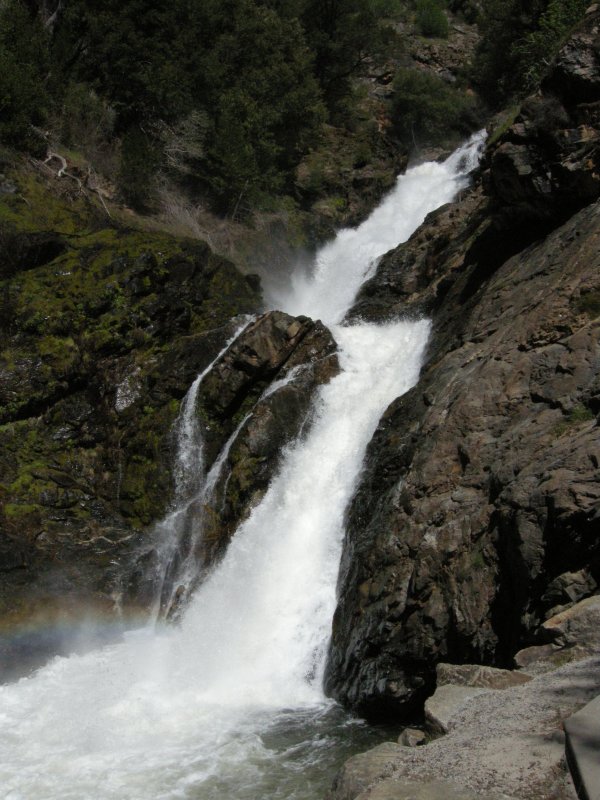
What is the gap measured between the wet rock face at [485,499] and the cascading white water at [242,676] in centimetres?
101

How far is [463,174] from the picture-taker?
87.6 feet

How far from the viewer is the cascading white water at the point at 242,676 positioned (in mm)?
8609

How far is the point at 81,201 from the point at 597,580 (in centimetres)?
2019

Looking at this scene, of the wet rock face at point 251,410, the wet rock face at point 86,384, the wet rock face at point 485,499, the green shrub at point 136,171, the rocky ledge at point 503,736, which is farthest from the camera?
the green shrub at point 136,171

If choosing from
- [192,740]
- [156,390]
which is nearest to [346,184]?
[156,390]

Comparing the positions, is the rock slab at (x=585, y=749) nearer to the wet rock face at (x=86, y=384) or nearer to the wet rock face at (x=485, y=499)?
the wet rock face at (x=485, y=499)

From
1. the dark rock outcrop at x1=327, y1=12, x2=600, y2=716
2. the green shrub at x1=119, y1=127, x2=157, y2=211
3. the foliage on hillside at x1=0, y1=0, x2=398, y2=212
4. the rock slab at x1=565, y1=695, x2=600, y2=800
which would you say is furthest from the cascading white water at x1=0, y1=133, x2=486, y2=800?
the foliage on hillside at x1=0, y1=0, x2=398, y2=212

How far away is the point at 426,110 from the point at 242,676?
31497 mm

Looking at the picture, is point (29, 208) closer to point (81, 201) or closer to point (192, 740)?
point (81, 201)

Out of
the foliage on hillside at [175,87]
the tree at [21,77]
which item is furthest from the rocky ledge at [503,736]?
the tree at [21,77]

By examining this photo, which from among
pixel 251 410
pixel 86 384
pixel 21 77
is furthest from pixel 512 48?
pixel 86 384

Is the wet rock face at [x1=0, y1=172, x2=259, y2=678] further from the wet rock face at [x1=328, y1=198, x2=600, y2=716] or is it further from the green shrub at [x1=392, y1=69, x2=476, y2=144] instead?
the green shrub at [x1=392, y1=69, x2=476, y2=144]

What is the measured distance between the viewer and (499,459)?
9.56 metres

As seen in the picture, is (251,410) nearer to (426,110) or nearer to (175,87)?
(175,87)
